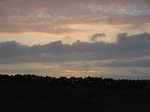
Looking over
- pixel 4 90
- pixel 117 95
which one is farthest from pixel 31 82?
pixel 117 95

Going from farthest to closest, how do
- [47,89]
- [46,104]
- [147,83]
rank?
[147,83] → [47,89] → [46,104]

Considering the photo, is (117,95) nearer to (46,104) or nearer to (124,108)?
(124,108)

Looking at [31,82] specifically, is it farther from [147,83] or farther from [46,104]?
[147,83]

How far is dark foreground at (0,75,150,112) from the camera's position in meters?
62.0

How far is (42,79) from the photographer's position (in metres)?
74.5

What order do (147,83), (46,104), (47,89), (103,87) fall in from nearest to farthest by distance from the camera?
1. (46,104)
2. (47,89)
3. (103,87)
4. (147,83)

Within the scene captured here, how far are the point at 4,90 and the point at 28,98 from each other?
375cm

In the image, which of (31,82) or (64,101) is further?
(31,82)

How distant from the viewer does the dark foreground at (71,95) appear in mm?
62000

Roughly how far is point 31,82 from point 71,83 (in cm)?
616

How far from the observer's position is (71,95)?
68.2 m

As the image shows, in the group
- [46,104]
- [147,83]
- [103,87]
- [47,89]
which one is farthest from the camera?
[147,83]

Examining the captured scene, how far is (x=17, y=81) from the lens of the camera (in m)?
71.4

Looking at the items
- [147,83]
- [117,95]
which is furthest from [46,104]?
[147,83]
